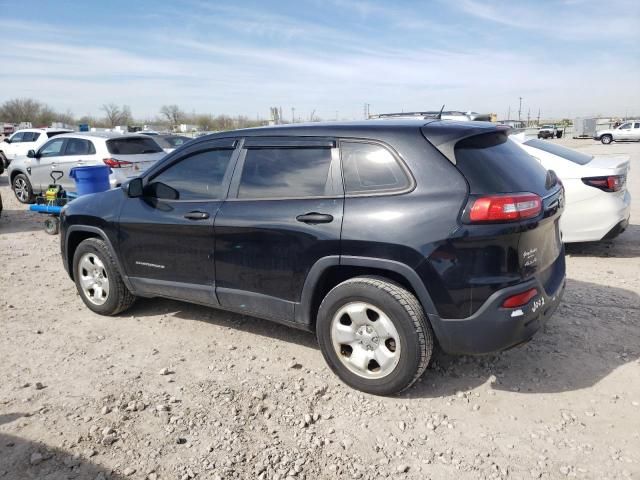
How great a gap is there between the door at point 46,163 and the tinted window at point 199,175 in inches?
299

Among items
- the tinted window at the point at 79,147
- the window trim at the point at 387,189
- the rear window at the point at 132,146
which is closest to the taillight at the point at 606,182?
the window trim at the point at 387,189

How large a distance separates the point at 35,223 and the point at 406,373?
893 cm

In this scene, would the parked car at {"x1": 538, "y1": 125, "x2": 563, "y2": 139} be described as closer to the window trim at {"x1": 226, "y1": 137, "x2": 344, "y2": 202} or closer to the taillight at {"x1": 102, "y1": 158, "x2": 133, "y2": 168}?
the taillight at {"x1": 102, "y1": 158, "x2": 133, "y2": 168}

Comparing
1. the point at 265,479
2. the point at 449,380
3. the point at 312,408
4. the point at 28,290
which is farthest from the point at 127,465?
the point at 28,290

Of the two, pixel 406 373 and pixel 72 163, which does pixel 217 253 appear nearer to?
pixel 406 373

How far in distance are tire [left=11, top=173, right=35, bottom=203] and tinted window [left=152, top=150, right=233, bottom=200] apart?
30.3ft

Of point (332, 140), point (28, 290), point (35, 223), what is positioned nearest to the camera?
point (332, 140)

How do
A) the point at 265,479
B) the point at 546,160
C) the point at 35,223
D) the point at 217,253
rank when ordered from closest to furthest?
the point at 265,479 → the point at 217,253 → the point at 546,160 → the point at 35,223

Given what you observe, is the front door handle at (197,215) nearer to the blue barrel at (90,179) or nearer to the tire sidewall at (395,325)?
the tire sidewall at (395,325)

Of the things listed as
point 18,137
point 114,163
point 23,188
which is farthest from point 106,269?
point 18,137

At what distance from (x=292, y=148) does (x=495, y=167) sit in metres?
1.38

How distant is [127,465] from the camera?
2.61m

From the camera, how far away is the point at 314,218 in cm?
320

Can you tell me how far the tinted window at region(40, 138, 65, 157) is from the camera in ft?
35.2
